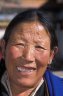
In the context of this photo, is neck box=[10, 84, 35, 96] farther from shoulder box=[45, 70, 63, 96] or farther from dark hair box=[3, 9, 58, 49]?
dark hair box=[3, 9, 58, 49]

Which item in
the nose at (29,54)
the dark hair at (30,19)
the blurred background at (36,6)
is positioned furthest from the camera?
the blurred background at (36,6)

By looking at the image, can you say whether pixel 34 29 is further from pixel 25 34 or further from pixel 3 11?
pixel 3 11

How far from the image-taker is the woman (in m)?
2.11

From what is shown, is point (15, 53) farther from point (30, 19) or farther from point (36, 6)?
point (36, 6)

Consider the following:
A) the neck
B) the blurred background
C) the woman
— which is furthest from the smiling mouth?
the blurred background

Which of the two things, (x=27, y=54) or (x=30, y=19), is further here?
(x=30, y=19)

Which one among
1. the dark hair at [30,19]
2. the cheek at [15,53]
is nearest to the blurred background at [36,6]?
the dark hair at [30,19]

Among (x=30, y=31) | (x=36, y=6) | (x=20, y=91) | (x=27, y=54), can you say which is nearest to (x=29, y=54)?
(x=27, y=54)

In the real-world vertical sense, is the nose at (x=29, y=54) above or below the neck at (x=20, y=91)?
above

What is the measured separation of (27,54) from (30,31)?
157 mm

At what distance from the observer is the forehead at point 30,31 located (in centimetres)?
216

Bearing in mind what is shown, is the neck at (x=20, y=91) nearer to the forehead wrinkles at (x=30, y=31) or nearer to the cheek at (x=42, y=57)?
the cheek at (x=42, y=57)

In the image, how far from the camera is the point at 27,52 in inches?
82.8

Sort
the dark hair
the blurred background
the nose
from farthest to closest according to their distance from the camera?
the blurred background
the dark hair
the nose
